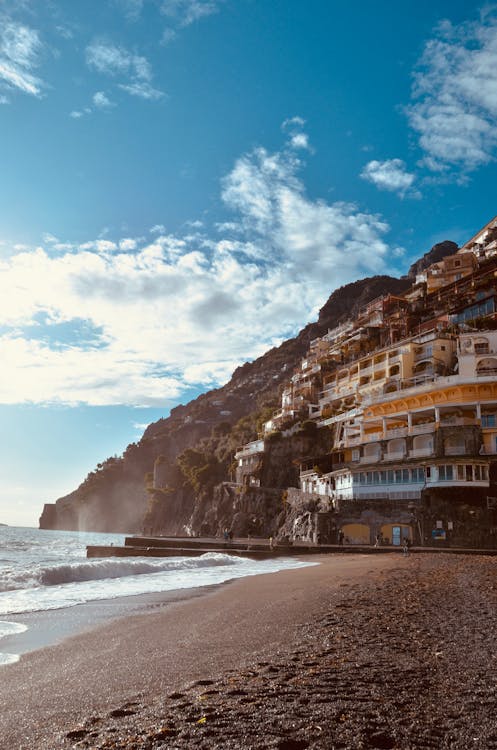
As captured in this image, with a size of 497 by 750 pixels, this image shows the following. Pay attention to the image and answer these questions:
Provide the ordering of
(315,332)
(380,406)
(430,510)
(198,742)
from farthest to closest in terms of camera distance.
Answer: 1. (315,332)
2. (380,406)
3. (430,510)
4. (198,742)

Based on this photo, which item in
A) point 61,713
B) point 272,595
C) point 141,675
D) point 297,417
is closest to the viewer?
point 61,713

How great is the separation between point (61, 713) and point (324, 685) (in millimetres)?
2592

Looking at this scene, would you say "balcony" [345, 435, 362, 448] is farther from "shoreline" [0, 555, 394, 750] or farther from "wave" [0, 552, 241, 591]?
"shoreline" [0, 555, 394, 750]

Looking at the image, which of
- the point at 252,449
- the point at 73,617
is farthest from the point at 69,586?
the point at 252,449

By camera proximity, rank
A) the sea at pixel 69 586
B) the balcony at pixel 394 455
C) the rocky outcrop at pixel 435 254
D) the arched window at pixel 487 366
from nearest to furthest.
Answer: the sea at pixel 69 586 < the arched window at pixel 487 366 < the balcony at pixel 394 455 < the rocky outcrop at pixel 435 254

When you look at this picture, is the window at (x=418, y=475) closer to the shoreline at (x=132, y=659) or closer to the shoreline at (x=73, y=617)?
the shoreline at (x=73, y=617)

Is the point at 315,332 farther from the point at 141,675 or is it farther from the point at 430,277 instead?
the point at 141,675

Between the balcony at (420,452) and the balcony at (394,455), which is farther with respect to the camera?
the balcony at (394,455)

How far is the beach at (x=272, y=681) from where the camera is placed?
14.3 ft

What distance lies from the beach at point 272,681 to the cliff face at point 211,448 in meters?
54.8

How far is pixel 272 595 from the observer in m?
15.8

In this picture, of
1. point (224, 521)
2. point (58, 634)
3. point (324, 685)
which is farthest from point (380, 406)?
point (324, 685)

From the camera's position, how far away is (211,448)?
120 metres

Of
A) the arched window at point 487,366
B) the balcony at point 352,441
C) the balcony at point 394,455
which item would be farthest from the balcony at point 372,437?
the arched window at point 487,366
